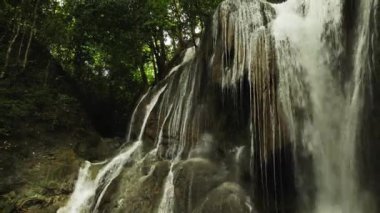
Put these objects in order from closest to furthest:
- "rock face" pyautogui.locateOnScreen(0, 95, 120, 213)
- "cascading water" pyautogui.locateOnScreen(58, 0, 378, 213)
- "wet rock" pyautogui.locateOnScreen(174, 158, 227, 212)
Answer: "cascading water" pyautogui.locateOnScreen(58, 0, 378, 213) < "wet rock" pyautogui.locateOnScreen(174, 158, 227, 212) < "rock face" pyautogui.locateOnScreen(0, 95, 120, 213)

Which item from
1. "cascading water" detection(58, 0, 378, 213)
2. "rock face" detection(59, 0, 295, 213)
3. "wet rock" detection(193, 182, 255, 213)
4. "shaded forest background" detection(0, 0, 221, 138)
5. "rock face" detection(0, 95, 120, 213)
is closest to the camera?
"wet rock" detection(193, 182, 255, 213)

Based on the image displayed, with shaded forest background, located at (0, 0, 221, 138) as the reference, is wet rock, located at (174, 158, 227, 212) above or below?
below

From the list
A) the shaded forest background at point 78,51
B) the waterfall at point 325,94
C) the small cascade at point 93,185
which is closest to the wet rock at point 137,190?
the small cascade at point 93,185

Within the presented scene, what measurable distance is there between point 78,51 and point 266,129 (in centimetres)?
1088

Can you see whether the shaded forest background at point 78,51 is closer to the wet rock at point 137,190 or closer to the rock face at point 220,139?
the rock face at point 220,139

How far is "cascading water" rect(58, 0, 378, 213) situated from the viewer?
425 inches

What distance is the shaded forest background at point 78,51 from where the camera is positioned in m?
16.0

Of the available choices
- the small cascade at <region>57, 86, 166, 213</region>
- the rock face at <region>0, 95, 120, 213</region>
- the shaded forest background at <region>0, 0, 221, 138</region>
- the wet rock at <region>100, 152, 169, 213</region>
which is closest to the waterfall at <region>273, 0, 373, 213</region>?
the wet rock at <region>100, 152, 169, 213</region>

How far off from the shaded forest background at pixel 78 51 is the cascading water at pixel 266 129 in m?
3.78

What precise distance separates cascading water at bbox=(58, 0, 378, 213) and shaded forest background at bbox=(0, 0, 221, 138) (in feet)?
12.4

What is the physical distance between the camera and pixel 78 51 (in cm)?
1891

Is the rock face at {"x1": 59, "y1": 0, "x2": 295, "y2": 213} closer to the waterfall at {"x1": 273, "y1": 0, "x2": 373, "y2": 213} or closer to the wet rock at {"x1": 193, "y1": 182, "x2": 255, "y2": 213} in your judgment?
the wet rock at {"x1": 193, "y1": 182, "x2": 255, "y2": 213}

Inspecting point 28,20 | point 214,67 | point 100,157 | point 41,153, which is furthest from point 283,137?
point 28,20

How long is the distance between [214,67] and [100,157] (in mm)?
5229
